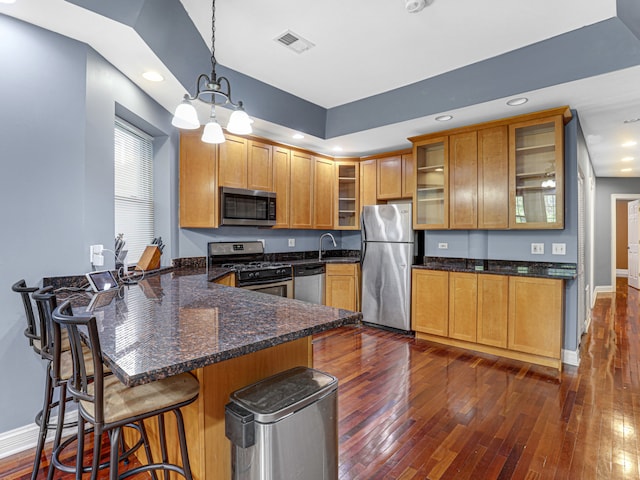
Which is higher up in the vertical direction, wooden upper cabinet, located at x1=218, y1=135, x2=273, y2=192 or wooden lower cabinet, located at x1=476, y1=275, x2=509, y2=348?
wooden upper cabinet, located at x1=218, y1=135, x2=273, y2=192

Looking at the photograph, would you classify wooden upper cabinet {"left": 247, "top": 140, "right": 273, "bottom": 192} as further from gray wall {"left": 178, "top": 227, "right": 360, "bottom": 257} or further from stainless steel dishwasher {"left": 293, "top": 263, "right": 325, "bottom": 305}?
stainless steel dishwasher {"left": 293, "top": 263, "right": 325, "bottom": 305}

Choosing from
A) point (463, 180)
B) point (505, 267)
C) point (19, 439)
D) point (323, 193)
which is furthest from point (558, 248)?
point (19, 439)

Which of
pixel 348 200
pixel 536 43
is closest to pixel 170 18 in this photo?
pixel 536 43

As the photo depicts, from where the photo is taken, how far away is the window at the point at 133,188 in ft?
9.59

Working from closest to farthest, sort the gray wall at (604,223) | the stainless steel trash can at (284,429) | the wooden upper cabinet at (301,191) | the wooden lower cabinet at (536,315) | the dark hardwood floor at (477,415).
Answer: the stainless steel trash can at (284,429) → the dark hardwood floor at (477,415) → the wooden lower cabinet at (536,315) → the wooden upper cabinet at (301,191) → the gray wall at (604,223)

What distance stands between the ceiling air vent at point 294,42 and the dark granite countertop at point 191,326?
209cm

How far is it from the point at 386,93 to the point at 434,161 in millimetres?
1124

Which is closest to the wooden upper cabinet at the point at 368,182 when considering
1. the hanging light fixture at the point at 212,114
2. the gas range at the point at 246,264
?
the gas range at the point at 246,264

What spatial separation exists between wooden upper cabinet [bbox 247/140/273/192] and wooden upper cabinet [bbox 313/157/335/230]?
2.70ft

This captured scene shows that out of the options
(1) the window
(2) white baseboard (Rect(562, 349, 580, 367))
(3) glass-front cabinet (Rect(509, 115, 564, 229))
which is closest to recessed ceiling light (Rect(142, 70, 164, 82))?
(1) the window

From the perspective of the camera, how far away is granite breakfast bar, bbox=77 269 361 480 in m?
1.00

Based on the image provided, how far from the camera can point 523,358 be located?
3.38 meters

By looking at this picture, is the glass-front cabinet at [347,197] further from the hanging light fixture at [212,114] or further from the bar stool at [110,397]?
the bar stool at [110,397]

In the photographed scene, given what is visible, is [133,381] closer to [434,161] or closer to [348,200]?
[434,161]
